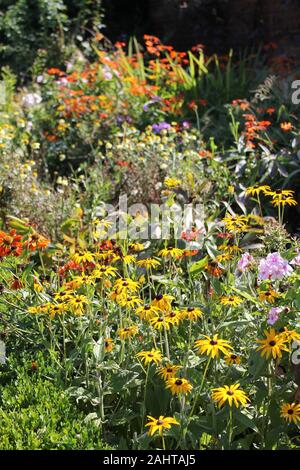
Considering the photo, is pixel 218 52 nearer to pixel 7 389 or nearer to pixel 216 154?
pixel 216 154

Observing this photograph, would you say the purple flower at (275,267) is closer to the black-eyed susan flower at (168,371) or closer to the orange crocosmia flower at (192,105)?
the black-eyed susan flower at (168,371)

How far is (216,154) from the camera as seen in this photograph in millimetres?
5547

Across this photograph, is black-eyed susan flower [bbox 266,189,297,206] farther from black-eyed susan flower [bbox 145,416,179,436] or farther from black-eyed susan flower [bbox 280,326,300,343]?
black-eyed susan flower [bbox 145,416,179,436]

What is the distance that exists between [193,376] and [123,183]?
2506 mm

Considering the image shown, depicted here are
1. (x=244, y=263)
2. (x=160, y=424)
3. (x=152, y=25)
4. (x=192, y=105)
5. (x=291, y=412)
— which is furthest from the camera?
(x=152, y=25)

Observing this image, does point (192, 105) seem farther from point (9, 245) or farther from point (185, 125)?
point (9, 245)

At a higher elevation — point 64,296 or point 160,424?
point 64,296

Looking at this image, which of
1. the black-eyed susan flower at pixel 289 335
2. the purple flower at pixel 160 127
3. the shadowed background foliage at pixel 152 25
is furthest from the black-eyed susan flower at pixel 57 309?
the shadowed background foliage at pixel 152 25

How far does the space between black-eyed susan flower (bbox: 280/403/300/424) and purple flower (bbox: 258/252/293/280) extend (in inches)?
18.3

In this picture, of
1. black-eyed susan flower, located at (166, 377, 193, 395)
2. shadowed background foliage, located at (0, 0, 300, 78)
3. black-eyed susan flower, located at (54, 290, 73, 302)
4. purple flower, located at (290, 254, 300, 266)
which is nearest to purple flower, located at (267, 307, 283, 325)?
purple flower, located at (290, 254, 300, 266)

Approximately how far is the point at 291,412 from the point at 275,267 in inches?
20.3

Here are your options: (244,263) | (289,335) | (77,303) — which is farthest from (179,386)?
(244,263)

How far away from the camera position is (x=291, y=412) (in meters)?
2.49
